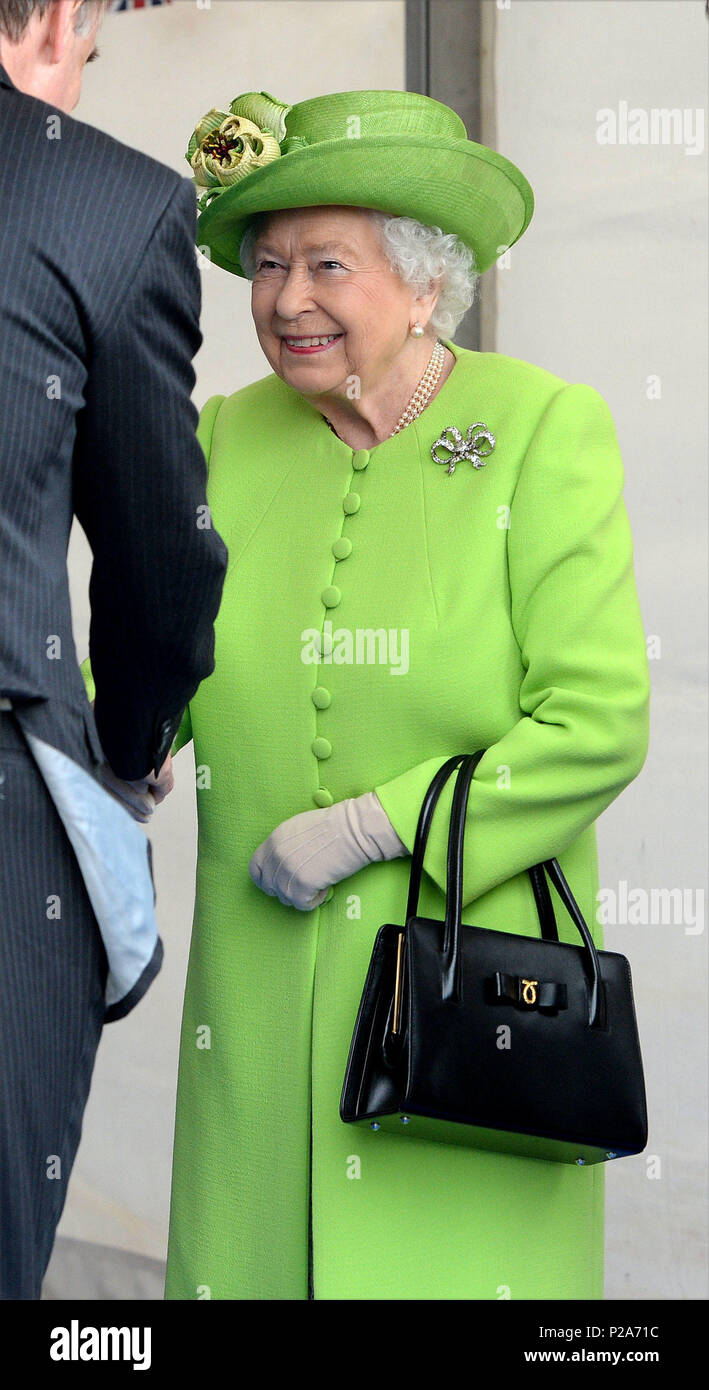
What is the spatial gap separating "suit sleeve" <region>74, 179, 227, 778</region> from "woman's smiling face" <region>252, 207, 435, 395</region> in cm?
76

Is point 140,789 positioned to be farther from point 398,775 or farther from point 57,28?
point 57,28

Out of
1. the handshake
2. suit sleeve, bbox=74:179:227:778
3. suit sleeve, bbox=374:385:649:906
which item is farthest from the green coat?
suit sleeve, bbox=74:179:227:778

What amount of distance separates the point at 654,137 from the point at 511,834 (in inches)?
62.2

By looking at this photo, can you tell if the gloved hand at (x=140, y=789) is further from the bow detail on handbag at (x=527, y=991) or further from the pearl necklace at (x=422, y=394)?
the pearl necklace at (x=422, y=394)

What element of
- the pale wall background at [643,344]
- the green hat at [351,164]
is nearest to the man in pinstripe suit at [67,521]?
the green hat at [351,164]

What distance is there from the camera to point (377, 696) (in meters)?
2.16

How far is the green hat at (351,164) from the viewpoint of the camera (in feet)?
6.91

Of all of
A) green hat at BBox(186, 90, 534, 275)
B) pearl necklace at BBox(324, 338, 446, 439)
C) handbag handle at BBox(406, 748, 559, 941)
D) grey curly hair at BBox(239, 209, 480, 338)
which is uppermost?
green hat at BBox(186, 90, 534, 275)

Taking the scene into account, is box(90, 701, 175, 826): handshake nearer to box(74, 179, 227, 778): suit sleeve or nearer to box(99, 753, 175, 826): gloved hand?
box(99, 753, 175, 826): gloved hand

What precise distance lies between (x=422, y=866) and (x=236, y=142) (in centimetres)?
104

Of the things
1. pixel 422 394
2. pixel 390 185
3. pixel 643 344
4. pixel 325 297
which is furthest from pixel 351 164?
pixel 643 344

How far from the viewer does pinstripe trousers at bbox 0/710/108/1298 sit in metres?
1.35

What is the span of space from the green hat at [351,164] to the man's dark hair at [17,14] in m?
0.70
